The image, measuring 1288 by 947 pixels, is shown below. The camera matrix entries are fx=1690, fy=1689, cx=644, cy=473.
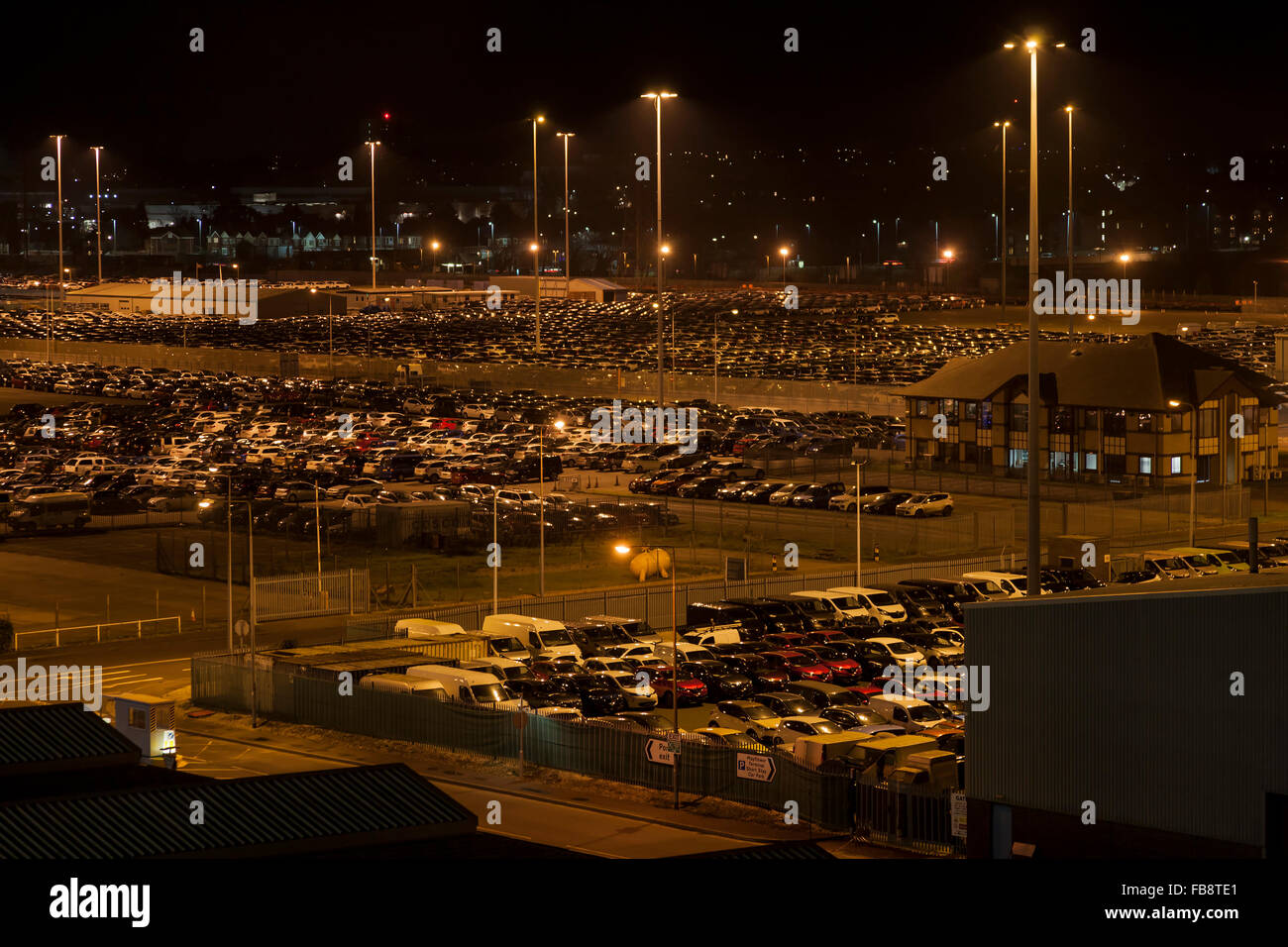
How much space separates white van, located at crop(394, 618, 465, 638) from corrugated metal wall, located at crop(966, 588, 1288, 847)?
37.4ft

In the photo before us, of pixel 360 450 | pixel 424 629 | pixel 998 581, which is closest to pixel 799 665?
pixel 424 629

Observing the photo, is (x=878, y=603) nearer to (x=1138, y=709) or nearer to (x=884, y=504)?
(x=884, y=504)

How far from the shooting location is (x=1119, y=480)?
37.7 meters

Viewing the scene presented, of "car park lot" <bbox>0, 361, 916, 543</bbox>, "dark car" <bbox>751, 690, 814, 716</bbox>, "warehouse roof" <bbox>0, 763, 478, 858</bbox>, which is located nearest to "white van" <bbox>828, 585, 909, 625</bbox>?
"dark car" <bbox>751, 690, 814, 716</bbox>

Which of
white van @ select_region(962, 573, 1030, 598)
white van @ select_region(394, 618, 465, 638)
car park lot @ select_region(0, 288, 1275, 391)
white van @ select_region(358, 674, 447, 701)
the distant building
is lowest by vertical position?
white van @ select_region(358, 674, 447, 701)

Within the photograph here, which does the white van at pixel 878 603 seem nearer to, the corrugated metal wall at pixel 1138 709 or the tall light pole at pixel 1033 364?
the tall light pole at pixel 1033 364

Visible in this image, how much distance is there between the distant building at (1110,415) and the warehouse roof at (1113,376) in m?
0.03

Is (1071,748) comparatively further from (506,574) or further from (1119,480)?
(1119,480)

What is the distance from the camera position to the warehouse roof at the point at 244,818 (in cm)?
851

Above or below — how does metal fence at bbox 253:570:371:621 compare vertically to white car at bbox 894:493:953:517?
below

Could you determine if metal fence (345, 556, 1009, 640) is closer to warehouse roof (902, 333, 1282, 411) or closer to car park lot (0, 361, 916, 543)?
car park lot (0, 361, 916, 543)

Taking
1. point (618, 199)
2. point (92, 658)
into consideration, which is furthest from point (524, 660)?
point (618, 199)

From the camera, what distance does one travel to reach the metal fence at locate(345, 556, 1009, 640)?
24.7 meters
